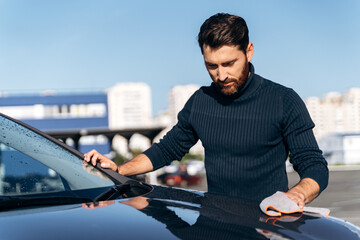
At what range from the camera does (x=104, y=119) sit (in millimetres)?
66062

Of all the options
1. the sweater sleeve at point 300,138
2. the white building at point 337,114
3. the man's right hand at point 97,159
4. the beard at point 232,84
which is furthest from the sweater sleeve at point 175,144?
the white building at point 337,114

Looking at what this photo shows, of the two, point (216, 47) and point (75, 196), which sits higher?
point (216, 47)

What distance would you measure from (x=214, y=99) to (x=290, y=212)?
95 cm

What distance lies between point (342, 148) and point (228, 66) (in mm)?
74781

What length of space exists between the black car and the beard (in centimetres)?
55

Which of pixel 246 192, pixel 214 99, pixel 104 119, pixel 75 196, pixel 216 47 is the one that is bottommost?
pixel 104 119

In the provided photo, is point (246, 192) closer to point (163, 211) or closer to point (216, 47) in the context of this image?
point (216, 47)

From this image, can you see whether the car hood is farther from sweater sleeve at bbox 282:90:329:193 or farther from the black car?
sweater sleeve at bbox 282:90:329:193

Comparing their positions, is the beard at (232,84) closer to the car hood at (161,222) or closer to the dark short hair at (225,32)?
the dark short hair at (225,32)

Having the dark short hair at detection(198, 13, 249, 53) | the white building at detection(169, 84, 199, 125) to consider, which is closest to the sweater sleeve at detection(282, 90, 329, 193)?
the dark short hair at detection(198, 13, 249, 53)

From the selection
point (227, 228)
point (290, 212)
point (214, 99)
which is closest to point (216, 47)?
point (214, 99)

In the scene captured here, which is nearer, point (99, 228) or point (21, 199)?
point (99, 228)

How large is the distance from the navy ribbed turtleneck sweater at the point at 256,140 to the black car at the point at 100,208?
33 cm

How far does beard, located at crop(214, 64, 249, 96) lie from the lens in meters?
2.44
